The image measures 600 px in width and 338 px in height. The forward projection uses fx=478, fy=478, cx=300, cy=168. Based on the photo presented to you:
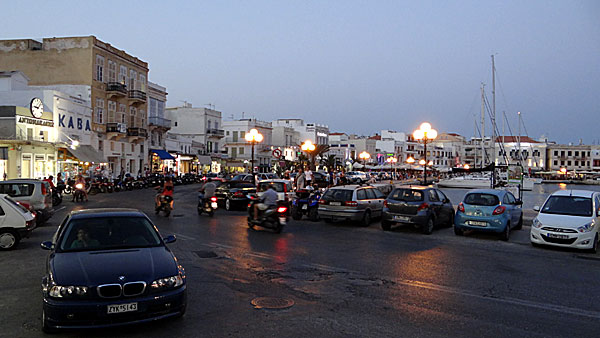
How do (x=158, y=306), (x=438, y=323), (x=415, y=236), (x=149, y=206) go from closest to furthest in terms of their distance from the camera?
(x=158, y=306)
(x=438, y=323)
(x=415, y=236)
(x=149, y=206)

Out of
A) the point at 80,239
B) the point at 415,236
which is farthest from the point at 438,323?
the point at 415,236

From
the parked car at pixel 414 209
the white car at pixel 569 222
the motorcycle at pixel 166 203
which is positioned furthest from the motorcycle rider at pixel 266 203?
the white car at pixel 569 222

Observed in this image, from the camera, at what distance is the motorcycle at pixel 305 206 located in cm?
1893

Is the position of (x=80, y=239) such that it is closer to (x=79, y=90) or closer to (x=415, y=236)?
(x=415, y=236)

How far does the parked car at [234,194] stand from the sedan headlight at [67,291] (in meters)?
17.1

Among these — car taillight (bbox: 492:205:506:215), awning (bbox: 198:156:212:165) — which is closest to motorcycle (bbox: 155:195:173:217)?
car taillight (bbox: 492:205:506:215)

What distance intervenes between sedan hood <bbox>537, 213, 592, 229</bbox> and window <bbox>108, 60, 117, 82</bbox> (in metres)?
45.2

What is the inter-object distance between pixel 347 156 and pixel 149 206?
79192mm

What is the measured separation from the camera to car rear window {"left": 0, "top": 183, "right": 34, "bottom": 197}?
16156 mm

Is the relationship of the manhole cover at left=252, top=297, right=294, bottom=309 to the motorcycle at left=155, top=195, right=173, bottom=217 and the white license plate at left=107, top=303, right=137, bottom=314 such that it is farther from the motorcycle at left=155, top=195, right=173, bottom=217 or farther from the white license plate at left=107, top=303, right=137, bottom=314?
the motorcycle at left=155, top=195, right=173, bottom=217

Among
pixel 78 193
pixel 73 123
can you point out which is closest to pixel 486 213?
pixel 78 193

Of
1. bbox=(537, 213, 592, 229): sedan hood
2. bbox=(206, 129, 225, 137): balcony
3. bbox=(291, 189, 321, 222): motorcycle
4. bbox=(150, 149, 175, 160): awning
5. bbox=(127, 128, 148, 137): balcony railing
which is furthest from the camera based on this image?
bbox=(206, 129, 225, 137): balcony

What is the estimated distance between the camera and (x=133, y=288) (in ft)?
18.8

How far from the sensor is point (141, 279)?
5824 mm
